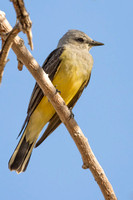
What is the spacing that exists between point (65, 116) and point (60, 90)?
3.87ft

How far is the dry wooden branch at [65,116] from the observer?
3.93 meters

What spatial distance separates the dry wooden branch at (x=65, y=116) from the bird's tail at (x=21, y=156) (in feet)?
4.70

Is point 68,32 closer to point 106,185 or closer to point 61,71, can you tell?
point 61,71

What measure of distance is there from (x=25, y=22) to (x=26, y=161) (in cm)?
329

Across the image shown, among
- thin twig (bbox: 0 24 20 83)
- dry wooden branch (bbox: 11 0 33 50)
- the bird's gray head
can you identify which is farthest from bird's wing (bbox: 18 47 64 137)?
dry wooden branch (bbox: 11 0 33 50)

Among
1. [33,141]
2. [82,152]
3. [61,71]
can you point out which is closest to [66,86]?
[61,71]

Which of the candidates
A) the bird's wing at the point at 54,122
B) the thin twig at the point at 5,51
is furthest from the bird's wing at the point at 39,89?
the thin twig at the point at 5,51

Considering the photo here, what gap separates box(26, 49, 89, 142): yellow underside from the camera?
561cm

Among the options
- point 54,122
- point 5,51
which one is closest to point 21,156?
point 54,122

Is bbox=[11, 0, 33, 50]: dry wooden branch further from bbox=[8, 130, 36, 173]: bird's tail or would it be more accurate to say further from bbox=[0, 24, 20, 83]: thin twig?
bbox=[8, 130, 36, 173]: bird's tail

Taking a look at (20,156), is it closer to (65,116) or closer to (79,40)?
(65,116)

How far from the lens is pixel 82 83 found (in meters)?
6.01

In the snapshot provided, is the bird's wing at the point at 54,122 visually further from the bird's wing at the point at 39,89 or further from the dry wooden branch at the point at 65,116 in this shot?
the dry wooden branch at the point at 65,116

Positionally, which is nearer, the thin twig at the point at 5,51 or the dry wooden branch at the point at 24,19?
the dry wooden branch at the point at 24,19
